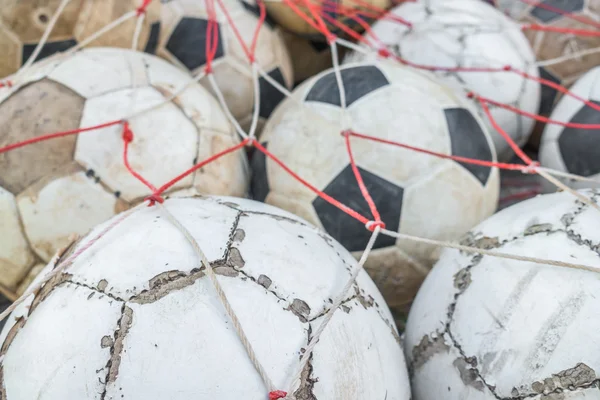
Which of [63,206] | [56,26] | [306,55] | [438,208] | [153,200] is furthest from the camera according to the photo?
[306,55]

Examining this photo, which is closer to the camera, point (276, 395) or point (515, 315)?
point (276, 395)

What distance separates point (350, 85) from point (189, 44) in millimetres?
622

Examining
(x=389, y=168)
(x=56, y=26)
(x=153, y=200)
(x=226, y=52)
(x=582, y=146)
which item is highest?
(x=56, y=26)

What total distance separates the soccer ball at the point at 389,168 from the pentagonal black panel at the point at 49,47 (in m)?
0.70

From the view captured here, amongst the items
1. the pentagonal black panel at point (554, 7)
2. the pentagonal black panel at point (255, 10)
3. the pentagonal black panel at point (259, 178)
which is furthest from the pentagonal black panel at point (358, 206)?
the pentagonal black panel at point (554, 7)

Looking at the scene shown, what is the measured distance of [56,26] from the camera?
1.65 m

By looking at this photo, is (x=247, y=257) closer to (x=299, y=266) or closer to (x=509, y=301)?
(x=299, y=266)

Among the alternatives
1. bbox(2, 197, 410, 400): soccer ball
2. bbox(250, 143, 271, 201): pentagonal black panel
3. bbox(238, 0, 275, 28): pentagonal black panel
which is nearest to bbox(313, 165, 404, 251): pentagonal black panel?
bbox(250, 143, 271, 201): pentagonal black panel

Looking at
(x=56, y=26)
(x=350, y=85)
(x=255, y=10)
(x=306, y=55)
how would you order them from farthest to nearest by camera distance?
1. (x=306, y=55)
2. (x=255, y=10)
3. (x=56, y=26)
4. (x=350, y=85)

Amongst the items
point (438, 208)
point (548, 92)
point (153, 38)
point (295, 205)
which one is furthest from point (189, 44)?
point (548, 92)

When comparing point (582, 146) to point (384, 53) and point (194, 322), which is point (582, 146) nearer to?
point (384, 53)

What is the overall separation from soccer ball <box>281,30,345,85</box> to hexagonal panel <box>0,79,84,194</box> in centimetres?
110

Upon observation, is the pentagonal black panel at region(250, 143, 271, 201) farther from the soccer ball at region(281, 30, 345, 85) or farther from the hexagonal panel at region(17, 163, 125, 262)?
the soccer ball at region(281, 30, 345, 85)

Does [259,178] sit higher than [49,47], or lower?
lower
